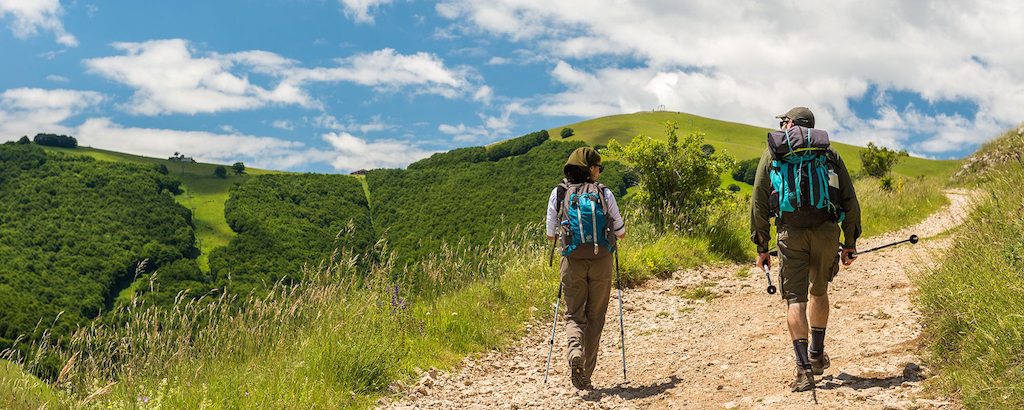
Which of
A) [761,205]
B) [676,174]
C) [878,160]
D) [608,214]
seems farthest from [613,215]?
[878,160]

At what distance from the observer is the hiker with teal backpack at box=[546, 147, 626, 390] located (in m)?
5.08

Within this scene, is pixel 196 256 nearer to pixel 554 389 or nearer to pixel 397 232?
pixel 397 232

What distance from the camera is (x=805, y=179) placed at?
439 cm

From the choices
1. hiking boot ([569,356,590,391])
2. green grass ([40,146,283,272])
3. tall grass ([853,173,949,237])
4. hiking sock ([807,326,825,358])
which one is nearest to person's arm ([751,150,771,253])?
hiking sock ([807,326,825,358])

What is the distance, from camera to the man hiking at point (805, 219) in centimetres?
440

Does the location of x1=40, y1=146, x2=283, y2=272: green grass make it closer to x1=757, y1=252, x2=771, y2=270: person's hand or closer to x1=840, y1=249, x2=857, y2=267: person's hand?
x1=757, y1=252, x2=771, y2=270: person's hand

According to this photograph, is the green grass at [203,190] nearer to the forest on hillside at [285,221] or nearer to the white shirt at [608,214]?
the forest on hillside at [285,221]

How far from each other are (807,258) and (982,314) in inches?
44.3

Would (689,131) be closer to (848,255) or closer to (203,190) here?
(848,255)

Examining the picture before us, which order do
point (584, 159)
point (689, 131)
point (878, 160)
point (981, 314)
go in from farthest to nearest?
point (689, 131) → point (878, 160) → point (584, 159) → point (981, 314)

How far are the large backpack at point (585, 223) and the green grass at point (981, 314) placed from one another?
2.50 metres

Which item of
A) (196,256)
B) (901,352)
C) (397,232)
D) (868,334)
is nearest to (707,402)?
(901,352)

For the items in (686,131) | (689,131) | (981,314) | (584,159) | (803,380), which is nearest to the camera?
(981,314)

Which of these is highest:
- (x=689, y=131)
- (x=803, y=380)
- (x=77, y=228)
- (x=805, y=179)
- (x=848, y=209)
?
(x=689, y=131)
